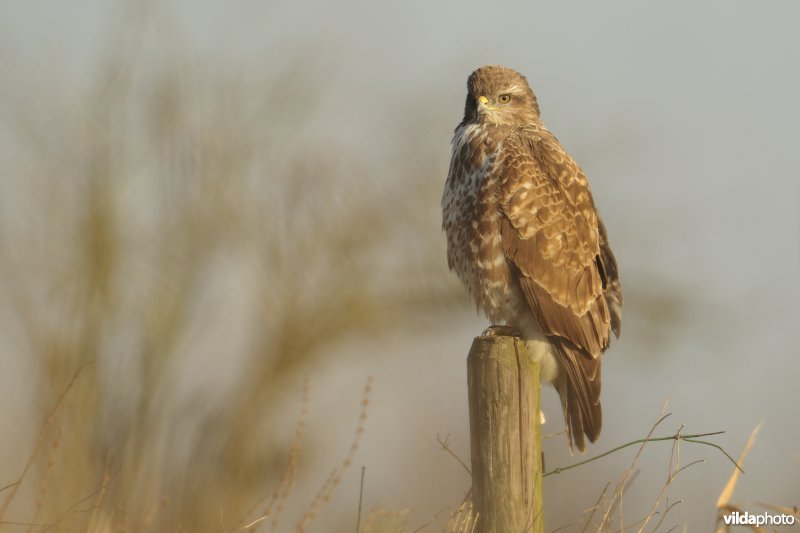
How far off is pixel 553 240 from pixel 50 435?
3.97 meters

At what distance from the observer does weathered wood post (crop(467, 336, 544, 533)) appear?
11.3 feet

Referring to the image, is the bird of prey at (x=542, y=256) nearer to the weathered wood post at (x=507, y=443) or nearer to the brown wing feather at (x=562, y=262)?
the brown wing feather at (x=562, y=262)

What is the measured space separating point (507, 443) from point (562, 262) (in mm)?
1180

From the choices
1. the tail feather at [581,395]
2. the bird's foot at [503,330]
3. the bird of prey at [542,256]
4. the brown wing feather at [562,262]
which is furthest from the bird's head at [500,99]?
the tail feather at [581,395]

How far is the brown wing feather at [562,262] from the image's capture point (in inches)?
170

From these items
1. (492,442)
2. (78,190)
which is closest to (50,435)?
(78,190)

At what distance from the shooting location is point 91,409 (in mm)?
7996

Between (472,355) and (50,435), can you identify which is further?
(50,435)

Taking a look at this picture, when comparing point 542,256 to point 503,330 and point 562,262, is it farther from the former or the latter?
point 503,330

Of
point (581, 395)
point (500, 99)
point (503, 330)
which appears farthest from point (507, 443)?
point (500, 99)

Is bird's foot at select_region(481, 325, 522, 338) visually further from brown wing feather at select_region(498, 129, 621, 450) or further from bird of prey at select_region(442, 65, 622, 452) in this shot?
brown wing feather at select_region(498, 129, 621, 450)

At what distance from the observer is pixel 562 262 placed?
4457 millimetres

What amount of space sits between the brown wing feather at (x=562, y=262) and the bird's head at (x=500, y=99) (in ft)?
1.03

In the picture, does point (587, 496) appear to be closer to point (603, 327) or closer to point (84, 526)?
point (603, 327)
